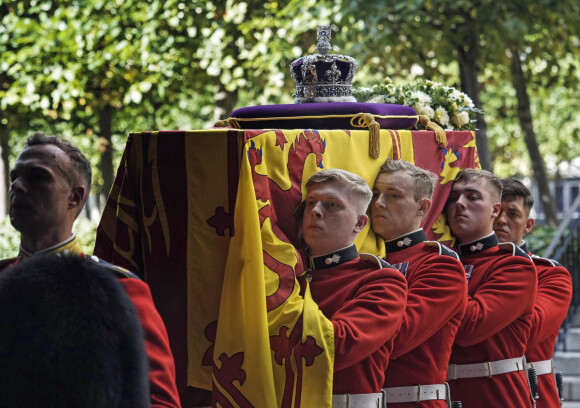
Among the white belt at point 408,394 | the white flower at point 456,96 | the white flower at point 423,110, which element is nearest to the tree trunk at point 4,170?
the white flower at point 456,96

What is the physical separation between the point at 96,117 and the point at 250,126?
11.6 metres

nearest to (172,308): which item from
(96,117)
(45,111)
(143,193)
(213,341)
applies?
(213,341)

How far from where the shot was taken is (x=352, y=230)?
12.9ft

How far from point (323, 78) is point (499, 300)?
4.13ft

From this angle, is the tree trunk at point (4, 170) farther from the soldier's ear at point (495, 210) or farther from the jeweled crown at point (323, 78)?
the soldier's ear at point (495, 210)

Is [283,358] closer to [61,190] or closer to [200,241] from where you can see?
[200,241]

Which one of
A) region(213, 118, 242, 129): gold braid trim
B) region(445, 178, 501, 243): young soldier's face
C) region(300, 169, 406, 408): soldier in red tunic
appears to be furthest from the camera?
region(445, 178, 501, 243): young soldier's face

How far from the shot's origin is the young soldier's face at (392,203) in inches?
169

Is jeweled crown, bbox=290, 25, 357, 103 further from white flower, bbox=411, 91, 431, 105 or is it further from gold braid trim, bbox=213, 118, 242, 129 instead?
white flower, bbox=411, 91, 431, 105

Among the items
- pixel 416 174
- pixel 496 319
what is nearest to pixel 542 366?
pixel 496 319

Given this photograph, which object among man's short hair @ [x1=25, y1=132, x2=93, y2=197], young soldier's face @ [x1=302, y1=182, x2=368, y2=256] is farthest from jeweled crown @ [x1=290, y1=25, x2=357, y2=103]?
man's short hair @ [x1=25, y1=132, x2=93, y2=197]

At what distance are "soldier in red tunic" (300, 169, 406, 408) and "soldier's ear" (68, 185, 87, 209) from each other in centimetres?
96

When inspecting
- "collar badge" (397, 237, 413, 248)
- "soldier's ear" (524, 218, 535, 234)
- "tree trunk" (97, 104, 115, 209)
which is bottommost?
"collar badge" (397, 237, 413, 248)

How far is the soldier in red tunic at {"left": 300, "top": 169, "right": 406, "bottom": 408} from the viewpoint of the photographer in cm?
382
